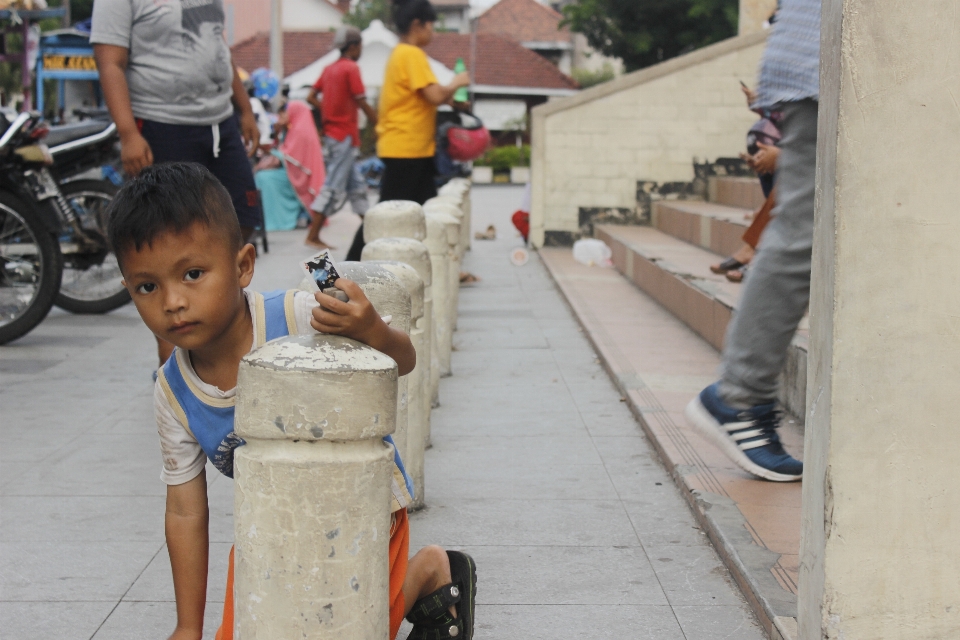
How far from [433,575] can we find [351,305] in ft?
2.50

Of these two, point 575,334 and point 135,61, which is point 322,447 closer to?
point 135,61

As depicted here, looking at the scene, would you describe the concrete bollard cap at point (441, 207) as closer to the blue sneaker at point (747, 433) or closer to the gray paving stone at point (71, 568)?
the blue sneaker at point (747, 433)

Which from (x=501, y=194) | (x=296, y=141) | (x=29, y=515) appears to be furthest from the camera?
(x=501, y=194)

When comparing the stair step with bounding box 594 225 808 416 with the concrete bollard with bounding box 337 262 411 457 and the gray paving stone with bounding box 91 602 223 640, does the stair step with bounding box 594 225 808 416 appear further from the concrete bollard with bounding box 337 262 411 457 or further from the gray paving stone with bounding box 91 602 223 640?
the gray paving stone with bounding box 91 602 223 640

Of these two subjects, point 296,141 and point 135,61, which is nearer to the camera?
point 135,61

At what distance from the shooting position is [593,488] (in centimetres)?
388

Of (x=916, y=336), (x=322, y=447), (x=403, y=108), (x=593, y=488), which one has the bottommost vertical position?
(x=593, y=488)

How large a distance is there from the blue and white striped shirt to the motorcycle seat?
4.70 metres

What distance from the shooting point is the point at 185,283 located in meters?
2.14

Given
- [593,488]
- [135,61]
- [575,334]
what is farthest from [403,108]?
[593,488]

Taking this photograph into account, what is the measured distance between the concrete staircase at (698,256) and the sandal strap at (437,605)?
6.90 feet

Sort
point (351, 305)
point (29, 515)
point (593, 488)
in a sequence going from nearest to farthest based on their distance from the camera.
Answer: point (351, 305) < point (29, 515) < point (593, 488)

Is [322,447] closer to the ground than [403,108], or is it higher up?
closer to the ground

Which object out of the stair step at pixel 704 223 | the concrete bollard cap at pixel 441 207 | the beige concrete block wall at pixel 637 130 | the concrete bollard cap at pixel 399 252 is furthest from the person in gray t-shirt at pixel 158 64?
the beige concrete block wall at pixel 637 130
